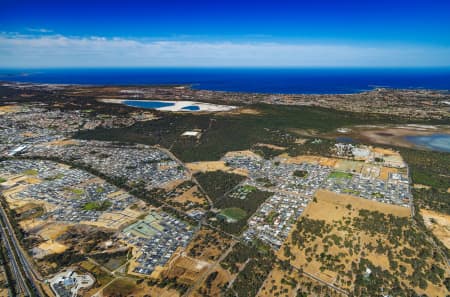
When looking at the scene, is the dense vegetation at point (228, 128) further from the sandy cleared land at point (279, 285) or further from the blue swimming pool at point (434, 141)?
the sandy cleared land at point (279, 285)

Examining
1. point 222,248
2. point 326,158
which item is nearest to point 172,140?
point 326,158

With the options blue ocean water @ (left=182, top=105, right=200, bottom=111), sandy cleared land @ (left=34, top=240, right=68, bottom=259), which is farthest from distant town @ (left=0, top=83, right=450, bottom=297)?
blue ocean water @ (left=182, top=105, right=200, bottom=111)

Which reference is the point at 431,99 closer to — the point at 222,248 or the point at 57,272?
the point at 222,248

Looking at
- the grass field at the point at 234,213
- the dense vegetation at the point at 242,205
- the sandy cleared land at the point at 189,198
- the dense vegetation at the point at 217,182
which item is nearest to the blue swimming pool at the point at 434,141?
the dense vegetation at the point at 242,205

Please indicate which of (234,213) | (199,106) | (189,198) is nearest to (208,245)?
(234,213)

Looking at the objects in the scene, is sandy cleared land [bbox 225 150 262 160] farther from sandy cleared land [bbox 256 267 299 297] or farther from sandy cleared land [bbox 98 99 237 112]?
sandy cleared land [bbox 98 99 237 112]
